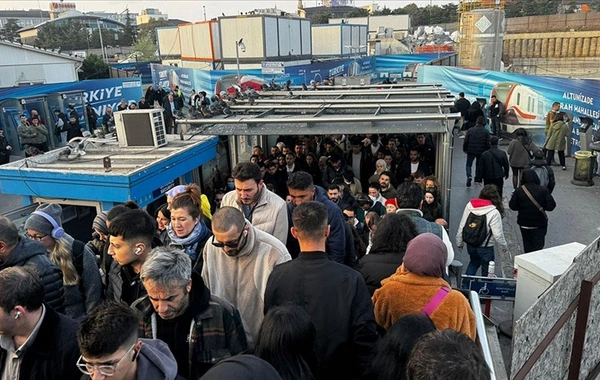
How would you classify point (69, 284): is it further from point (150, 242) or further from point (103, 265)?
point (150, 242)

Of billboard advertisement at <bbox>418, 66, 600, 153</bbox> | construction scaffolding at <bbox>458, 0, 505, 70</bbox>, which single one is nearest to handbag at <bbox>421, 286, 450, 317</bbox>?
billboard advertisement at <bbox>418, 66, 600, 153</bbox>

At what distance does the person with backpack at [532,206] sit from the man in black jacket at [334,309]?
4335 millimetres

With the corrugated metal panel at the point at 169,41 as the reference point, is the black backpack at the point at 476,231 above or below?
below

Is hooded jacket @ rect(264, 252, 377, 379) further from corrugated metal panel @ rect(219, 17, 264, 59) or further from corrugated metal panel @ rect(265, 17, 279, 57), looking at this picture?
corrugated metal panel @ rect(265, 17, 279, 57)

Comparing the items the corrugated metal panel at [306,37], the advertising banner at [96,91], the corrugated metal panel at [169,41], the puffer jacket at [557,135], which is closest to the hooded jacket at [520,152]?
the puffer jacket at [557,135]

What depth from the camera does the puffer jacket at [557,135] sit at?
10883 millimetres

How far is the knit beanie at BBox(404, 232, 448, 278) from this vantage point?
9.18ft

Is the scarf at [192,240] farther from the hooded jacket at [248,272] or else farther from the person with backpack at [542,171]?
the person with backpack at [542,171]

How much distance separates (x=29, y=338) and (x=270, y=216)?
6.91 ft

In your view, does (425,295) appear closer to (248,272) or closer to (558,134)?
(248,272)

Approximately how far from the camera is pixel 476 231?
556cm

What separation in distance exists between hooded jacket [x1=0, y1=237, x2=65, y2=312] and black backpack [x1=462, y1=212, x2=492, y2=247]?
14.2 feet

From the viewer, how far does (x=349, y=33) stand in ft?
111

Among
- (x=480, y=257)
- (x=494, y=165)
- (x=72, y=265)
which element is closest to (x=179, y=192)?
(x=72, y=265)
